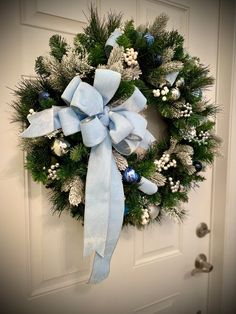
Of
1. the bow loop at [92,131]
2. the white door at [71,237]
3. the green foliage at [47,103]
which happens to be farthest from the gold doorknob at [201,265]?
the green foliage at [47,103]

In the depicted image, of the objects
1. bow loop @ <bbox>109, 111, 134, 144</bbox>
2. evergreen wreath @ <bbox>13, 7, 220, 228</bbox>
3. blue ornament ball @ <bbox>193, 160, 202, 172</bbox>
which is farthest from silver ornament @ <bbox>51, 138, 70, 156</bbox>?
blue ornament ball @ <bbox>193, 160, 202, 172</bbox>

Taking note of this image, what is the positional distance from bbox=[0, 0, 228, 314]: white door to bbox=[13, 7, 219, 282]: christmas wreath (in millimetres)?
103

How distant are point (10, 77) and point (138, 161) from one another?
420 millimetres

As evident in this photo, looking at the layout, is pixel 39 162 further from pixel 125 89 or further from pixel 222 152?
pixel 222 152

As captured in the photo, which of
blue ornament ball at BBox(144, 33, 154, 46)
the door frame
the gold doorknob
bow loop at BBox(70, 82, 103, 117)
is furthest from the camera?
the gold doorknob

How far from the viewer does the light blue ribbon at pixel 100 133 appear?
0.48 m

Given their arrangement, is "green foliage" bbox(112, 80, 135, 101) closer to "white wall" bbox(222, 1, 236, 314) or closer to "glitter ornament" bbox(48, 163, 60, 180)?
"glitter ornament" bbox(48, 163, 60, 180)

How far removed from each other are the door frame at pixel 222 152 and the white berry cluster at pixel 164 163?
365mm

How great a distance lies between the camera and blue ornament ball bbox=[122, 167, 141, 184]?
549mm

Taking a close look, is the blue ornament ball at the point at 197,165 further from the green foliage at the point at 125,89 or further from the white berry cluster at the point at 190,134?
the green foliage at the point at 125,89

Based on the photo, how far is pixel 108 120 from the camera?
1.70 ft

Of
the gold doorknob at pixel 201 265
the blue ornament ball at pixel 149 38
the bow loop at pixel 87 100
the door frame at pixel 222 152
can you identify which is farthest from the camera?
the gold doorknob at pixel 201 265

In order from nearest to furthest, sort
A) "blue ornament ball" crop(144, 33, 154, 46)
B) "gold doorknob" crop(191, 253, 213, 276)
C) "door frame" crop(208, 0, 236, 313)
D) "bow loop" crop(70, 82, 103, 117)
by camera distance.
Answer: "bow loop" crop(70, 82, 103, 117) → "blue ornament ball" crop(144, 33, 154, 46) → "door frame" crop(208, 0, 236, 313) → "gold doorknob" crop(191, 253, 213, 276)

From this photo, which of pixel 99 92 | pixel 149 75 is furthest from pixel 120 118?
pixel 149 75
